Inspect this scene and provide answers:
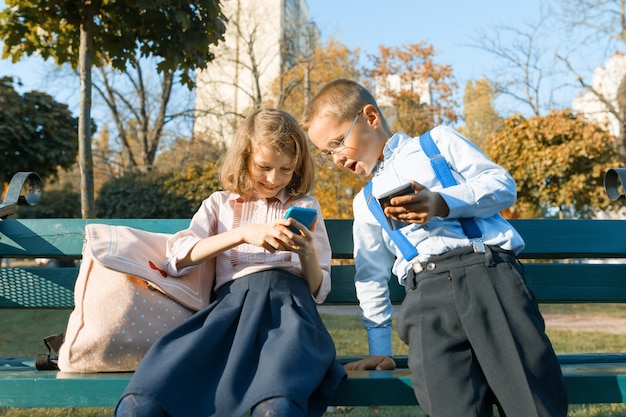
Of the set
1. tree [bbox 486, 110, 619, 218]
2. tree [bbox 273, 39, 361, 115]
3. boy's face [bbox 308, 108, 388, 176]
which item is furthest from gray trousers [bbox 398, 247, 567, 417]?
tree [bbox 273, 39, 361, 115]

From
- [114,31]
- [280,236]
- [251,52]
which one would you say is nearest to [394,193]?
[280,236]

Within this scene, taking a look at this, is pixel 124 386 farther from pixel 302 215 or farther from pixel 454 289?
pixel 454 289

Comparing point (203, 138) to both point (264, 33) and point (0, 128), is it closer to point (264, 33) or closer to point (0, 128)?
point (264, 33)

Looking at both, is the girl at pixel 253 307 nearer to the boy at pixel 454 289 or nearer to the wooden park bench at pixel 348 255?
the boy at pixel 454 289

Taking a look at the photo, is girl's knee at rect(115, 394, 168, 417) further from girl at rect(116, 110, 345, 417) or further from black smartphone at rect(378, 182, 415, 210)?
black smartphone at rect(378, 182, 415, 210)

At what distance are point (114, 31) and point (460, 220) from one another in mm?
4059

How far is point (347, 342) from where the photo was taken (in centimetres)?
590

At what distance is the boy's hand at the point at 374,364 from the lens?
232 centimetres

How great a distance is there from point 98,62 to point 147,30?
2.79 ft

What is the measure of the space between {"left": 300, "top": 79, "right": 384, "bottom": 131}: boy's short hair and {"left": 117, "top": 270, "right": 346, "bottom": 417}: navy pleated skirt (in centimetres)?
73

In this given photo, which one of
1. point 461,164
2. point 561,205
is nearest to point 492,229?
point 461,164

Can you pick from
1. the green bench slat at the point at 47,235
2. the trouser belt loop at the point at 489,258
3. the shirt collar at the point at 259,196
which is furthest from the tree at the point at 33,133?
the trouser belt loop at the point at 489,258

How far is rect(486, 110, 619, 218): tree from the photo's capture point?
1383 centimetres

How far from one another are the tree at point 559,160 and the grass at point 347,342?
13.5 feet
